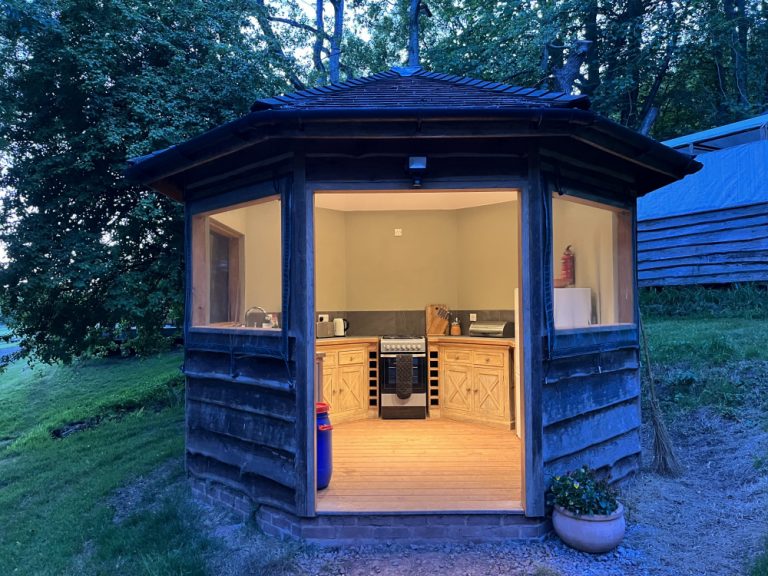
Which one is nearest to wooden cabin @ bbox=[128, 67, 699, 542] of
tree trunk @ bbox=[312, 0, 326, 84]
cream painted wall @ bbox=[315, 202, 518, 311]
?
cream painted wall @ bbox=[315, 202, 518, 311]

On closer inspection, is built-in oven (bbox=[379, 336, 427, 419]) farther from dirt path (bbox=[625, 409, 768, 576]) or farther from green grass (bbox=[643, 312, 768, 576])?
green grass (bbox=[643, 312, 768, 576])

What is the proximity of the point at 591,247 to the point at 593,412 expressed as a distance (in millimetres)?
1278

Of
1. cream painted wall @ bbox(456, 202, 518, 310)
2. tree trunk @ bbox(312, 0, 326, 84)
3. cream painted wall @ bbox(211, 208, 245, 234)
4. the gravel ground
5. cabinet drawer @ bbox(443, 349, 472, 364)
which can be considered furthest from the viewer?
→ tree trunk @ bbox(312, 0, 326, 84)

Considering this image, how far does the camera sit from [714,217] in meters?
8.52

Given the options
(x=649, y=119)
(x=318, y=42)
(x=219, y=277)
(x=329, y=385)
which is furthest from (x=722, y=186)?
(x=318, y=42)

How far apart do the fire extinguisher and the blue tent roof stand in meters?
6.45

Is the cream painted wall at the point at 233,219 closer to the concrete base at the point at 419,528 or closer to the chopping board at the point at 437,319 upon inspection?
the concrete base at the point at 419,528

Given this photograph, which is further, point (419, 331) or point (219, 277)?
point (419, 331)

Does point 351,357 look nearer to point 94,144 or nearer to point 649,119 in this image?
point 94,144

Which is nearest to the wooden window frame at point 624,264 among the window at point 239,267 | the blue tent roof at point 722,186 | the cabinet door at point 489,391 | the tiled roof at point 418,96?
the tiled roof at point 418,96

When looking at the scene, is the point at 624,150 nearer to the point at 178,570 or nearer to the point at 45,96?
the point at 178,570

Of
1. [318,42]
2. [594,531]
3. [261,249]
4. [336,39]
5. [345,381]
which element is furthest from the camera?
[318,42]

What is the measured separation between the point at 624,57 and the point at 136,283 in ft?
41.9

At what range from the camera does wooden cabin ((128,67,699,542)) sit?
10.5 ft
